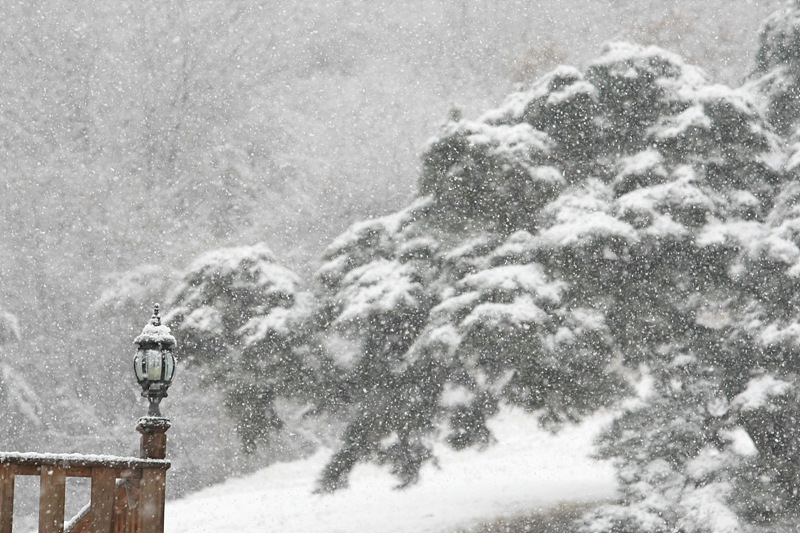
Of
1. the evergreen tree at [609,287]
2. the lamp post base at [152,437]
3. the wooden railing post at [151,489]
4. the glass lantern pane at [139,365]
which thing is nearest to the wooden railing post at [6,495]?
the wooden railing post at [151,489]

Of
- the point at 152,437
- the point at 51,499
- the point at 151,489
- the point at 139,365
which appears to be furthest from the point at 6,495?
the point at 139,365

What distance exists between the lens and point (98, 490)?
4688 mm

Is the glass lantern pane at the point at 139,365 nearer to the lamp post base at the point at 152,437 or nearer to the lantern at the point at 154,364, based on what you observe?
the lantern at the point at 154,364

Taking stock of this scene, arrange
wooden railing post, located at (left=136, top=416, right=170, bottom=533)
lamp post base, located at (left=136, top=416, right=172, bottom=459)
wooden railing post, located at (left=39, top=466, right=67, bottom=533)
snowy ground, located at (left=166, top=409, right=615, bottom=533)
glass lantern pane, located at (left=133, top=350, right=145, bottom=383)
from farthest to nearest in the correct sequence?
snowy ground, located at (left=166, top=409, right=615, bottom=533), glass lantern pane, located at (left=133, top=350, right=145, bottom=383), lamp post base, located at (left=136, top=416, right=172, bottom=459), wooden railing post, located at (left=136, top=416, right=170, bottom=533), wooden railing post, located at (left=39, top=466, right=67, bottom=533)

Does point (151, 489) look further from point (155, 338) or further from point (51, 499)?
point (155, 338)

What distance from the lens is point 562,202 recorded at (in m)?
10.5

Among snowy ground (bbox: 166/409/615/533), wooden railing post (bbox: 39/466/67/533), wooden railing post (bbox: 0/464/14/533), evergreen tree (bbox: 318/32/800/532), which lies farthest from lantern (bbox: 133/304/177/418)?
snowy ground (bbox: 166/409/615/533)

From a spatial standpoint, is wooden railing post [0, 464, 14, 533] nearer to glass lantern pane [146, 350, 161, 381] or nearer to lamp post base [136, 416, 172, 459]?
lamp post base [136, 416, 172, 459]

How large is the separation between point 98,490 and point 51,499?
278 mm

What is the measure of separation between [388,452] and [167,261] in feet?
34.2

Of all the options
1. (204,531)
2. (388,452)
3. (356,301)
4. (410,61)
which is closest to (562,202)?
(356,301)

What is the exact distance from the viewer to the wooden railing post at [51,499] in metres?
4.41

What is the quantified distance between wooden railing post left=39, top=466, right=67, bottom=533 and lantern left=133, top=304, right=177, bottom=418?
1.14m

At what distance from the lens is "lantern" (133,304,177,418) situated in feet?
18.5
